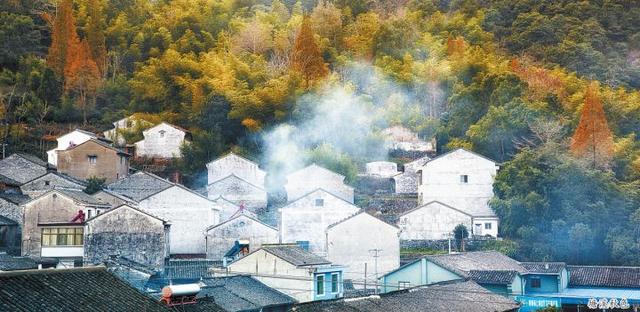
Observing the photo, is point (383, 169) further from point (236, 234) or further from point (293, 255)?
point (293, 255)

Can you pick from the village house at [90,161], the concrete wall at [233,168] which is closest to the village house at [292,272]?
Result: the village house at [90,161]

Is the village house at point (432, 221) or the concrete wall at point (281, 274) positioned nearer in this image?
the concrete wall at point (281, 274)

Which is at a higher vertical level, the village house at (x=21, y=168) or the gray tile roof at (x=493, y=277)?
the village house at (x=21, y=168)

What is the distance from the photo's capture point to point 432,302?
24.4 m

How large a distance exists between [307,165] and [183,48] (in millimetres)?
16768

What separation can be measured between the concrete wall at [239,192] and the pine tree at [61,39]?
19074mm

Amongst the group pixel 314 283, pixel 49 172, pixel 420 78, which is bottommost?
pixel 314 283

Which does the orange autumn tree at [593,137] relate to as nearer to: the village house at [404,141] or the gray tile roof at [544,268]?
the village house at [404,141]

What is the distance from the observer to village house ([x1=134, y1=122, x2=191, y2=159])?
50781 mm

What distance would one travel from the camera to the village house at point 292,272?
28.1 m

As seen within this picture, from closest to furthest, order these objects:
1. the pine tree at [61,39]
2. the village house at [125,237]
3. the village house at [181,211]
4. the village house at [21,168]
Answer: the village house at [125,237] → the village house at [181,211] → the village house at [21,168] → the pine tree at [61,39]

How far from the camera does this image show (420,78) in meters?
55.8

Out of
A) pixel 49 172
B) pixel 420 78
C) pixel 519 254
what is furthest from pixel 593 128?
pixel 49 172

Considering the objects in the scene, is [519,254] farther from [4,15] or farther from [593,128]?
[4,15]
